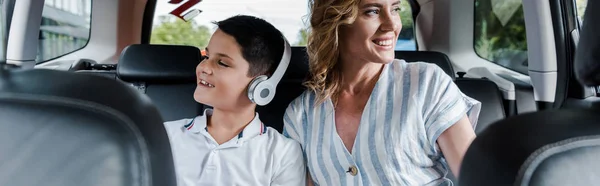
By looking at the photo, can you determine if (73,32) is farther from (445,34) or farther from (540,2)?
(540,2)

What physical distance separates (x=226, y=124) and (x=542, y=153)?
1.10m

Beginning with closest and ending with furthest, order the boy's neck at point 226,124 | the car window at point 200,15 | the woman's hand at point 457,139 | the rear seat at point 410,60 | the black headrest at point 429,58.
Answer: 1. the woman's hand at point 457,139
2. the boy's neck at point 226,124
3. the rear seat at point 410,60
4. the black headrest at point 429,58
5. the car window at point 200,15

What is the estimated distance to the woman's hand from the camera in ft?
4.64

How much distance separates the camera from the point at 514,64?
10.4ft

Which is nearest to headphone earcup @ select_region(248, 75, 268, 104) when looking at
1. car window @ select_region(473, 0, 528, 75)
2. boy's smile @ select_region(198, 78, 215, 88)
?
boy's smile @ select_region(198, 78, 215, 88)

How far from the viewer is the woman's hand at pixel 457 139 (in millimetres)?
1414

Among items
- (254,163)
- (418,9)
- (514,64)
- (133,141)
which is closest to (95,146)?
(133,141)

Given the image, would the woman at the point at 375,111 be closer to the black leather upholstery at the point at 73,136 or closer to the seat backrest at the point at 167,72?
the black leather upholstery at the point at 73,136

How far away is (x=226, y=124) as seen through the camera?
64.4 inches

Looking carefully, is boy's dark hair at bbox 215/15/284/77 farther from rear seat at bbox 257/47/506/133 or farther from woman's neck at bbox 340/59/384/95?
rear seat at bbox 257/47/506/133

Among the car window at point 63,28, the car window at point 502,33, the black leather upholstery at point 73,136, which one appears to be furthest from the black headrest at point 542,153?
the car window at point 63,28

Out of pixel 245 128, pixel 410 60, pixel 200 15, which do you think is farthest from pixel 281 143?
pixel 200 15

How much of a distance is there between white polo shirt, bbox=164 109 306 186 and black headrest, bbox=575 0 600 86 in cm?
95

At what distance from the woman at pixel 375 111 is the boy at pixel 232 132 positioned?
3.7 inches
